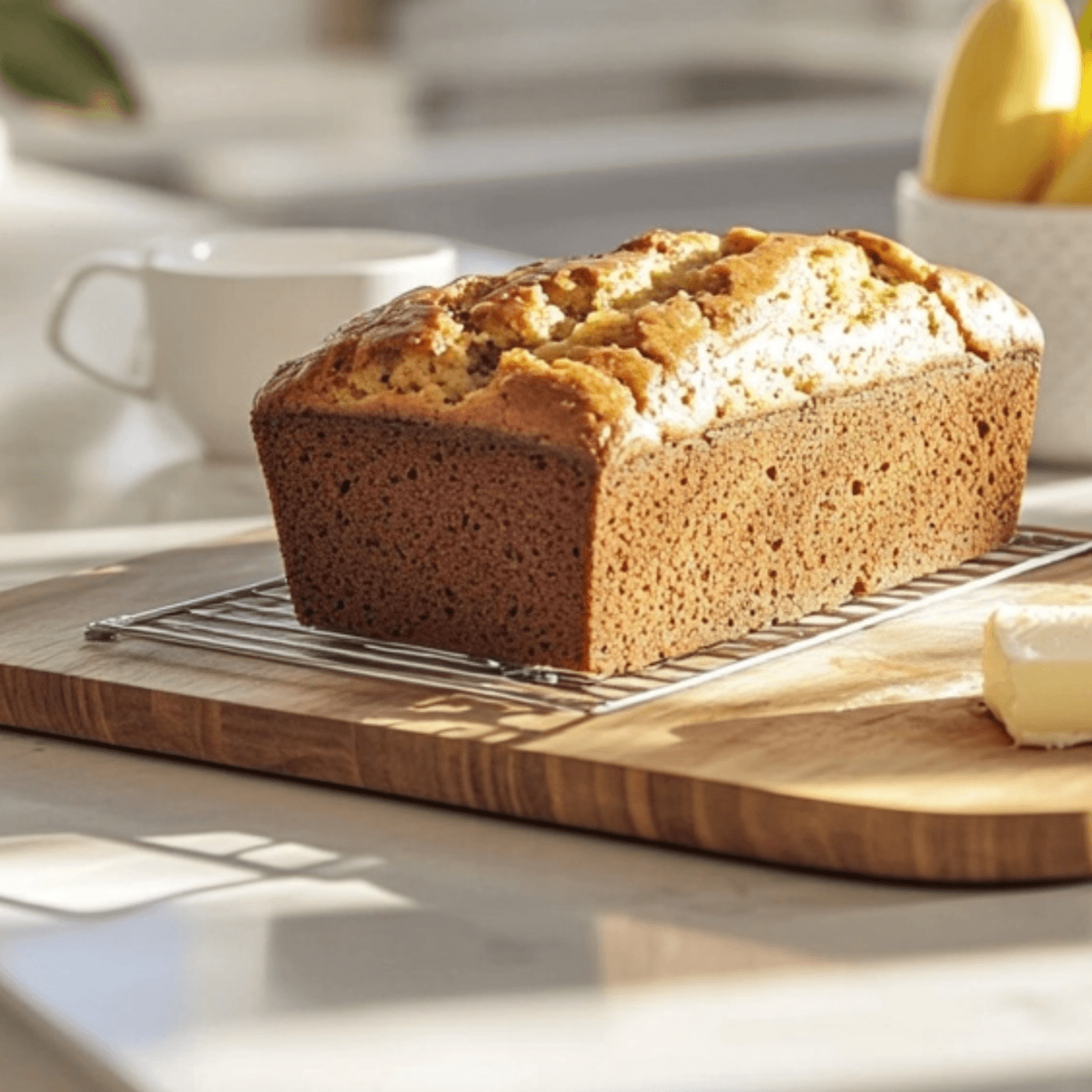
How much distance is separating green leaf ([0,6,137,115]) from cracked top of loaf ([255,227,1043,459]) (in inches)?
9.2

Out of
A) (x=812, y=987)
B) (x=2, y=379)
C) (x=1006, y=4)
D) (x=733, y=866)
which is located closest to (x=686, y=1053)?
(x=812, y=987)

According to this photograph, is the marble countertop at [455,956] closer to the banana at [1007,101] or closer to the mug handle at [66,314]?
the mug handle at [66,314]

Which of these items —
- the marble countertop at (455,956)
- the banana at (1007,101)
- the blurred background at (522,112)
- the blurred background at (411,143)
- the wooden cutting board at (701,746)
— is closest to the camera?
the marble countertop at (455,956)

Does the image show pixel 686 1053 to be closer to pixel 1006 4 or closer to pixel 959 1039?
pixel 959 1039

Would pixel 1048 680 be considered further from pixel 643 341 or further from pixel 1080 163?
pixel 1080 163

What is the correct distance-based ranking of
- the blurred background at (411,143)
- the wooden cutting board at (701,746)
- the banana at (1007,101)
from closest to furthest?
the wooden cutting board at (701,746) → the banana at (1007,101) → the blurred background at (411,143)

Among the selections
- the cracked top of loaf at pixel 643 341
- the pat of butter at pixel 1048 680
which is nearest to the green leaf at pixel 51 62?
the cracked top of loaf at pixel 643 341

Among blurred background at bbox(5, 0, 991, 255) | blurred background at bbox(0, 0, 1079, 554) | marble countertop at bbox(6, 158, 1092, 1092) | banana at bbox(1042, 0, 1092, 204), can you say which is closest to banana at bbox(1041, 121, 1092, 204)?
banana at bbox(1042, 0, 1092, 204)

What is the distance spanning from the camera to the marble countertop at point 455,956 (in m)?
0.74

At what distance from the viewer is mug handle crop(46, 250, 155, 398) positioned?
1.70 m

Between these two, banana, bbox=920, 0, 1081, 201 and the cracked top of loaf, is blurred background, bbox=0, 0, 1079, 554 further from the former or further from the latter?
banana, bbox=920, 0, 1081, 201

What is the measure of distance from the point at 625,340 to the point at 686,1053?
489mm

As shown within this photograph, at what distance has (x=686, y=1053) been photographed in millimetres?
739

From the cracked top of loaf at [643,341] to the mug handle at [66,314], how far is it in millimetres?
525
